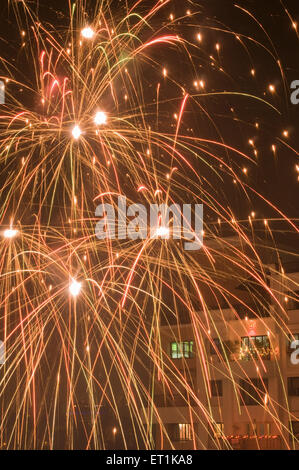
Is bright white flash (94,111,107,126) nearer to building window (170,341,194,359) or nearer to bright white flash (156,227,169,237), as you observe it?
bright white flash (156,227,169,237)

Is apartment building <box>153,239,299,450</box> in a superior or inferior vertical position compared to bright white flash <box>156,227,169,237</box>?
superior

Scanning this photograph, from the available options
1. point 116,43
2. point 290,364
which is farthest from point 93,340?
point 116,43

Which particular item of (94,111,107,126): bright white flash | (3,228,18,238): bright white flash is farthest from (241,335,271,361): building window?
(94,111,107,126): bright white flash

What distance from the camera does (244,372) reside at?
94.1 feet

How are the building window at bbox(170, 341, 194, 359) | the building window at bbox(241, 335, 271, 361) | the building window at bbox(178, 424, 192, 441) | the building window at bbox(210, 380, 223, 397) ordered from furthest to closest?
the building window at bbox(170, 341, 194, 359) → the building window at bbox(178, 424, 192, 441) → the building window at bbox(210, 380, 223, 397) → the building window at bbox(241, 335, 271, 361)

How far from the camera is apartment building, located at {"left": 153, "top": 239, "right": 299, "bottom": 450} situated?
27.5 metres

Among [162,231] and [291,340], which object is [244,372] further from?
[162,231]

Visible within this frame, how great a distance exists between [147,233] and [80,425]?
1820 centimetres

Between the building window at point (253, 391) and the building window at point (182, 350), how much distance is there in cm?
341

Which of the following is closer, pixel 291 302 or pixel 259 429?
pixel 259 429

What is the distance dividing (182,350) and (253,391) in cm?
388

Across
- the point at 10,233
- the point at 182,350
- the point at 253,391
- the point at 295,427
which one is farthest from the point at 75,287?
the point at 182,350

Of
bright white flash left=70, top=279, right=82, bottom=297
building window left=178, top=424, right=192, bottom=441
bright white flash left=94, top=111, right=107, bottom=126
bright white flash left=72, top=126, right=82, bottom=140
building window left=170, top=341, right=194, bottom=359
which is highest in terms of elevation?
building window left=170, top=341, right=194, bottom=359

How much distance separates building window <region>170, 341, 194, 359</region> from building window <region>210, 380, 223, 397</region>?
81.6 inches
